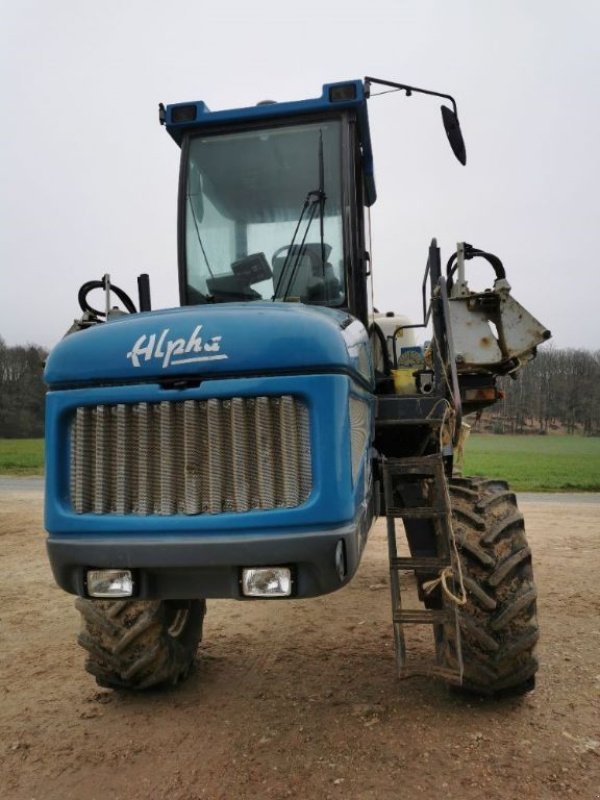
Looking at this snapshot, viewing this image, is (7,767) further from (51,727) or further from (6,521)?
(6,521)

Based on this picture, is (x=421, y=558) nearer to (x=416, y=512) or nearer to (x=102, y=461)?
(x=416, y=512)

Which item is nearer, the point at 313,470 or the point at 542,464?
the point at 313,470

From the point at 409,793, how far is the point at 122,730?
163 cm

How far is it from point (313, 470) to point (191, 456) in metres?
0.50

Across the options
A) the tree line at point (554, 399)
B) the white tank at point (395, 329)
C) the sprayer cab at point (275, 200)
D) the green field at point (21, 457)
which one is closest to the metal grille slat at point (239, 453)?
the sprayer cab at point (275, 200)

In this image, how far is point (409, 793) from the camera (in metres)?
2.91

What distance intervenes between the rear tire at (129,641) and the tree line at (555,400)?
5182cm

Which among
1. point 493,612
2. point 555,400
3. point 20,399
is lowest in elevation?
point 555,400

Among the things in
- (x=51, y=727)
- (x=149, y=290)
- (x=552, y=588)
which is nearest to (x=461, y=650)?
(x=51, y=727)

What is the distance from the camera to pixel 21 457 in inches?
1221

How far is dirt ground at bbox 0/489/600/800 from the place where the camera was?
3.04 m

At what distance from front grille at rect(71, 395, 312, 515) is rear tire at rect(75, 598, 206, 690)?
3.78ft

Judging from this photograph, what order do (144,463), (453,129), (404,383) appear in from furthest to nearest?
(404,383) → (453,129) → (144,463)

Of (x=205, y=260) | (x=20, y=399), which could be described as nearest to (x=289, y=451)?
(x=205, y=260)
